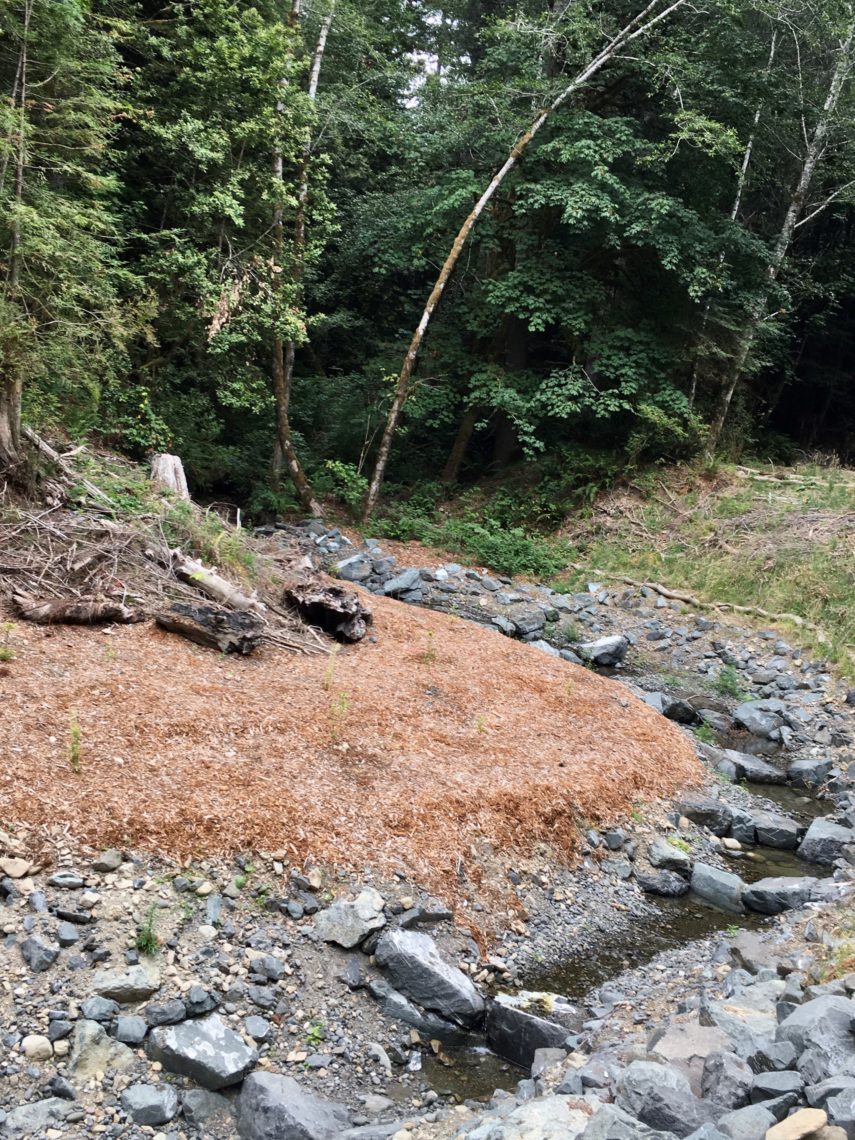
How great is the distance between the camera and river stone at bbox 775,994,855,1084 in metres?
2.69

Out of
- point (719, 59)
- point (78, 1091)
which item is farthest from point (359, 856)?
point (719, 59)

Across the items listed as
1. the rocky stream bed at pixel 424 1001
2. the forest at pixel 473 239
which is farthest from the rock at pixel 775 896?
the forest at pixel 473 239

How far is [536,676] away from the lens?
26.5 feet

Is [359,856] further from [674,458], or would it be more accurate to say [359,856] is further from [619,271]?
[619,271]

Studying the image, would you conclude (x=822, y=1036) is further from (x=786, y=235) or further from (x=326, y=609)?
(x=786, y=235)

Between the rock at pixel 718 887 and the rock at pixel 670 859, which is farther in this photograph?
the rock at pixel 670 859

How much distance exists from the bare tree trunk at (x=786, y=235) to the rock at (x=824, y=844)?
30.9 feet

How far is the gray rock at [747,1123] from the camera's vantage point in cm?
247

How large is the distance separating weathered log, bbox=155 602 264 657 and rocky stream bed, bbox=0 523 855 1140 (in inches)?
95.8

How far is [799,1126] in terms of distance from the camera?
237 centimetres

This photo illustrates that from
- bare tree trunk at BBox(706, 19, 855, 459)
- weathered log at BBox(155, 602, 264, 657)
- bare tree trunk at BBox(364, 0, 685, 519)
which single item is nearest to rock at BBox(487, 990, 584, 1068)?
weathered log at BBox(155, 602, 264, 657)

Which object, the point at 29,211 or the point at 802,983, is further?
the point at 29,211

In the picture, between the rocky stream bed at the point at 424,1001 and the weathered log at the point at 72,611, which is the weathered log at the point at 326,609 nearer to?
the weathered log at the point at 72,611

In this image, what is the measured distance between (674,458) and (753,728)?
7340 mm
